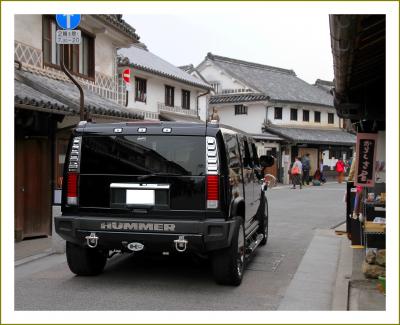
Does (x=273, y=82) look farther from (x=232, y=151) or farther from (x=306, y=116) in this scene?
(x=232, y=151)

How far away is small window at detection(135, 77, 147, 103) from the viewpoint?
24.2 metres

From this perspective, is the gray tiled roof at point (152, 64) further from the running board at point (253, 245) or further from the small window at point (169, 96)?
the running board at point (253, 245)

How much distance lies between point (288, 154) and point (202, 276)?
27676 millimetres

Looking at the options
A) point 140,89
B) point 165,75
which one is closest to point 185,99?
point 165,75

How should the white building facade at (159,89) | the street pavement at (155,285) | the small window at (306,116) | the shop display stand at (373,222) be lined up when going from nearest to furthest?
1. the street pavement at (155,285)
2. the shop display stand at (373,222)
3. the white building facade at (159,89)
4. the small window at (306,116)

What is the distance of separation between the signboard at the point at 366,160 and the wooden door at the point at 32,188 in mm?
5878

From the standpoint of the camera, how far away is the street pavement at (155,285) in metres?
5.37

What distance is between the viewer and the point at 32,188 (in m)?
9.36

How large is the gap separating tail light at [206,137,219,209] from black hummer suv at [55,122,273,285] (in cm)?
1

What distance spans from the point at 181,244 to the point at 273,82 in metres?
35.0

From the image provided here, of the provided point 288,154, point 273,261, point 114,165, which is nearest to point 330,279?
point 273,261

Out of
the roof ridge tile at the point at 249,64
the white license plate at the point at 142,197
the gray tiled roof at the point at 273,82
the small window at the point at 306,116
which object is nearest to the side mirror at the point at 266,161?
the white license plate at the point at 142,197

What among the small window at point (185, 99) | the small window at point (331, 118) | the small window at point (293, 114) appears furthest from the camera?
the small window at point (331, 118)

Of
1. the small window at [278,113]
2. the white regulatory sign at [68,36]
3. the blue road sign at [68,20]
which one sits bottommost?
the white regulatory sign at [68,36]
